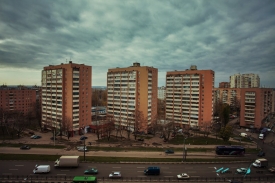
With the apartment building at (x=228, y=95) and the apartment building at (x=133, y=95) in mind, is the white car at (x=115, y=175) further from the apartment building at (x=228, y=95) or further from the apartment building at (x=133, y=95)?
the apartment building at (x=228, y=95)

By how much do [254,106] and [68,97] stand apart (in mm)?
68905

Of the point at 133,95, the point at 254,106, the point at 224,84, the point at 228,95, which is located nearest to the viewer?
the point at 133,95

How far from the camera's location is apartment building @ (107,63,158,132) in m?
61.3

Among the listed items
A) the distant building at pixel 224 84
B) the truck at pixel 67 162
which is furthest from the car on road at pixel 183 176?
the distant building at pixel 224 84

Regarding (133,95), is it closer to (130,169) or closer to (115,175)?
(130,169)

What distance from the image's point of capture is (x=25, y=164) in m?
33.1

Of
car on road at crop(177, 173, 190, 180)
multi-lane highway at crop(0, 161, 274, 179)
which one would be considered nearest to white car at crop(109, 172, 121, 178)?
multi-lane highway at crop(0, 161, 274, 179)

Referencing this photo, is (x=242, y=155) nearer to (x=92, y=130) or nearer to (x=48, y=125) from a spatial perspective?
(x=92, y=130)

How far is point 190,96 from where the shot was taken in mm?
67625

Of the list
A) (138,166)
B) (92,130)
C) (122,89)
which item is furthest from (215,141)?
(92,130)

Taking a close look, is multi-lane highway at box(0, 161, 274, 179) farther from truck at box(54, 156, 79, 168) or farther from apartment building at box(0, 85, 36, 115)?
apartment building at box(0, 85, 36, 115)

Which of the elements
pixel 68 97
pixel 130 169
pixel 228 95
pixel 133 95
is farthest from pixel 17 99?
pixel 228 95

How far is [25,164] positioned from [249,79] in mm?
145893

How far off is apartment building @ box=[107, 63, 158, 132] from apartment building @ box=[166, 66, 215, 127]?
31.8 feet
